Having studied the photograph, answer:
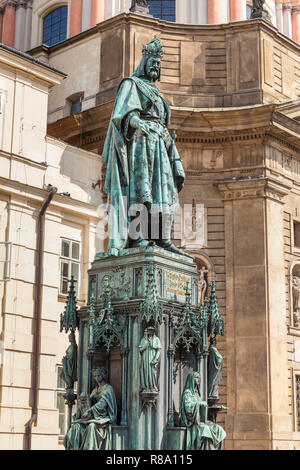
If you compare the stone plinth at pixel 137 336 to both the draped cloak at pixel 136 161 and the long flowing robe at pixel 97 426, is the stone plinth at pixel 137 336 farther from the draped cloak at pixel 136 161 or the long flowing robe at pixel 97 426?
the draped cloak at pixel 136 161

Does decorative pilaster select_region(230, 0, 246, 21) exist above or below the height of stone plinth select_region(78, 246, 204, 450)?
above

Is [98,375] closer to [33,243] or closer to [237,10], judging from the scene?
[33,243]

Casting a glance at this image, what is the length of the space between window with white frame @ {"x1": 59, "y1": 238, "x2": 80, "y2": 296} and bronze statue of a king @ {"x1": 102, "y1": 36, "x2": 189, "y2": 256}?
13046mm

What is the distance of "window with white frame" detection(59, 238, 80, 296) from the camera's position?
77.9 ft

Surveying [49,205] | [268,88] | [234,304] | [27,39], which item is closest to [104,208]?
[49,205]

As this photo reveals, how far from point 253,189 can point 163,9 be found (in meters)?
10.9

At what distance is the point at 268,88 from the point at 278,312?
7602 millimetres

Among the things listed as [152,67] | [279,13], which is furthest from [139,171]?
[279,13]

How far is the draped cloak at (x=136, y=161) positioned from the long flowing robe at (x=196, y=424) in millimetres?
2068

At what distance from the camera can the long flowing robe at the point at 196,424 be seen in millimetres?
9500

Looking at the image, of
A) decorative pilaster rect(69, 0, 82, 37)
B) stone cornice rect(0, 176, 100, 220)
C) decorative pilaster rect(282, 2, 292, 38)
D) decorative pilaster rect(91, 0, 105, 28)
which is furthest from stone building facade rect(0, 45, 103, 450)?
decorative pilaster rect(282, 2, 292, 38)

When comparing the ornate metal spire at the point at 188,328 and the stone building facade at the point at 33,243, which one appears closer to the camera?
the ornate metal spire at the point at 188,328

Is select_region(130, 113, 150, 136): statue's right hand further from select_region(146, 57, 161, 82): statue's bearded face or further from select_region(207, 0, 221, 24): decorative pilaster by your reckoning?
select_region(207, 0, 221, 24): decorative pilaster

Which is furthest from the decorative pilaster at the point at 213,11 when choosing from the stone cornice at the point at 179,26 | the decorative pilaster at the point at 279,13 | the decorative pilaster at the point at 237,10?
the decorative pilaster at the point at 279,13
